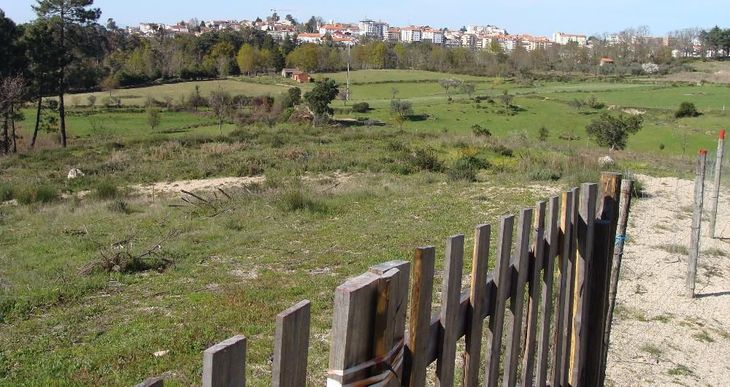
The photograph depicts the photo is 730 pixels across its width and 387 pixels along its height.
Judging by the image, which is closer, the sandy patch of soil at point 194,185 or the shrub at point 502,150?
the sandy patch of soil at point 194,185

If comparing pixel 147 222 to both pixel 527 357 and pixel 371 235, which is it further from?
pixel 527 357

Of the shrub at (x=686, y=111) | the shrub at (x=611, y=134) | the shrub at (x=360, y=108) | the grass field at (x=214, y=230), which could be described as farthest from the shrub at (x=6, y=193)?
the shrub at (x=686, y=111)

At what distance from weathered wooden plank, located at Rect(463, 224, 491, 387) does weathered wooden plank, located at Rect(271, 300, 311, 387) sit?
0.84m

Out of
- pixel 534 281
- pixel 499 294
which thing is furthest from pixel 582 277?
pixel 499 294

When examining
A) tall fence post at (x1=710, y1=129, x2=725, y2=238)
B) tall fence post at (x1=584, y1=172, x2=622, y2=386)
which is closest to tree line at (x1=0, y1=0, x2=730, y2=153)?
tall fence post at (x1=710, y1=129, x2=725, y2=238)

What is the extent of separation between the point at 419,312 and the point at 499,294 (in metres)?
0.65

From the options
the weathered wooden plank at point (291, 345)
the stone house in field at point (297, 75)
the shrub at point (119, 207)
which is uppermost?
the stone house in field at point (297, 75)

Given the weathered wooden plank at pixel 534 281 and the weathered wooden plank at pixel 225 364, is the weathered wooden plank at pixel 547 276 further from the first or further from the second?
the weathered wooden plank at pixel 225 364

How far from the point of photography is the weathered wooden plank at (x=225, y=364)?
3.76 ft

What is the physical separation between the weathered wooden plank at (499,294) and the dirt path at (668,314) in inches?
113

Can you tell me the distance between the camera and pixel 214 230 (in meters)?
10.7

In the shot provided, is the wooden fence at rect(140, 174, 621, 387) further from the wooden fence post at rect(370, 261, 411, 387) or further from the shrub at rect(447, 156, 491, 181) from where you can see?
the shrub at rect(447, 156, 491, 181)

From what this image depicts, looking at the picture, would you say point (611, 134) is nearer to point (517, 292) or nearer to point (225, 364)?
point (517, 292)

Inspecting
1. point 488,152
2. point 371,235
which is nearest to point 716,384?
point 371,235
